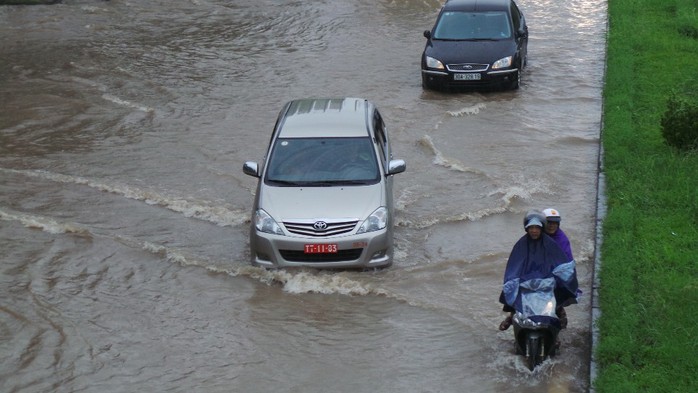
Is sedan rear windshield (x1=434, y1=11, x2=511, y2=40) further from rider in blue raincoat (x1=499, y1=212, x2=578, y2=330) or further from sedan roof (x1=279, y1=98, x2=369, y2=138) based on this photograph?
rider in blue raincoat (x1=499, y1=212, x2=578, y2=330)

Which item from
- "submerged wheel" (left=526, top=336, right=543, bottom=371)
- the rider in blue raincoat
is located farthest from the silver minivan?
"submerged wheel" (left=526, top=336, right=543, bottom=371)

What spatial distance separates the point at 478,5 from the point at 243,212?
932 centimetres

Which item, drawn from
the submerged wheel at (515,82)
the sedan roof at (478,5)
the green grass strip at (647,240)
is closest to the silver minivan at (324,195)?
the green grass strip at (647,240)

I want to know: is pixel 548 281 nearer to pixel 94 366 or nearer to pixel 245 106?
pixel 94 366

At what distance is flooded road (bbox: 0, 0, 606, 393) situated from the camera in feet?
32.6

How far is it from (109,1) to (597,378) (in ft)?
89.4

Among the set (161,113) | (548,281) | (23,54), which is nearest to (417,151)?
(161,113)

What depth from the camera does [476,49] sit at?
20359mm

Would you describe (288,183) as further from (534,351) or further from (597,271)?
(534,351)

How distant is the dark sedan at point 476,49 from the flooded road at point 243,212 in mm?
451

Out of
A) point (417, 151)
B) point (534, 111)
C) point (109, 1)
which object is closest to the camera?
point (417, 151)

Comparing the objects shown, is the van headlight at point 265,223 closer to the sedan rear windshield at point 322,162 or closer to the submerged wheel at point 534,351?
the sedan rear windshield at point 322,162

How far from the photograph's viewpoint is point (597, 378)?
873 cm

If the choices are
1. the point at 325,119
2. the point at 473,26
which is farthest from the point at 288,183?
the point at 473,26
